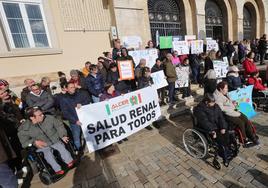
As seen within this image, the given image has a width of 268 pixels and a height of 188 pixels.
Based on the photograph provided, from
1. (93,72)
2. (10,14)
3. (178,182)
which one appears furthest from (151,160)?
(10,14)

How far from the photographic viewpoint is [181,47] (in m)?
7.77

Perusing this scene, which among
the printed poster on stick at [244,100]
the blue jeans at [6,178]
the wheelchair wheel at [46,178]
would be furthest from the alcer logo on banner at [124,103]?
the printed poster on stick at [244,100]

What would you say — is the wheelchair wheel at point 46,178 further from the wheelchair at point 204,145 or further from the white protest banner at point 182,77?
the white protest banner at point 182,77

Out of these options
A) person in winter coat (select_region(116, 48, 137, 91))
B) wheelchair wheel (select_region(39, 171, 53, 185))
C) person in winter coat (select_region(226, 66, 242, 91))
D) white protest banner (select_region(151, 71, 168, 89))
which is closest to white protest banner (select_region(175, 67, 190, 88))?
white protest banner (select_region(151, 71, 168, 89))

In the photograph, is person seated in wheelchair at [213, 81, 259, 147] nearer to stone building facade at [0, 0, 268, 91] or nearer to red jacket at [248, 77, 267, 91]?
red jacket at [248, 77, 267, 91]

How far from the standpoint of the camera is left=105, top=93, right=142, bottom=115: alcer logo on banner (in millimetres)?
3488

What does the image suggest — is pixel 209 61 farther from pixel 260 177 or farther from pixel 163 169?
pixel 163 169

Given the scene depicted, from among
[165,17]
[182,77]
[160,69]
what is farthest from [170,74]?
[165,17]

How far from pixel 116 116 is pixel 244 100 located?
3386 millimetres

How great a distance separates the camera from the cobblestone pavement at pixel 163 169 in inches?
102

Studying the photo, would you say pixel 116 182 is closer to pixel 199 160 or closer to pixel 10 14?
pixel 199 160

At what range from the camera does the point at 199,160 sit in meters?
3.08

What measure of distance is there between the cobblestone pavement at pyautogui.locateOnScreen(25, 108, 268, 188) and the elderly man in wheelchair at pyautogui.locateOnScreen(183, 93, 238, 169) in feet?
0.81

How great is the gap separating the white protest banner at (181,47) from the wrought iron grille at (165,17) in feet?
8.70
